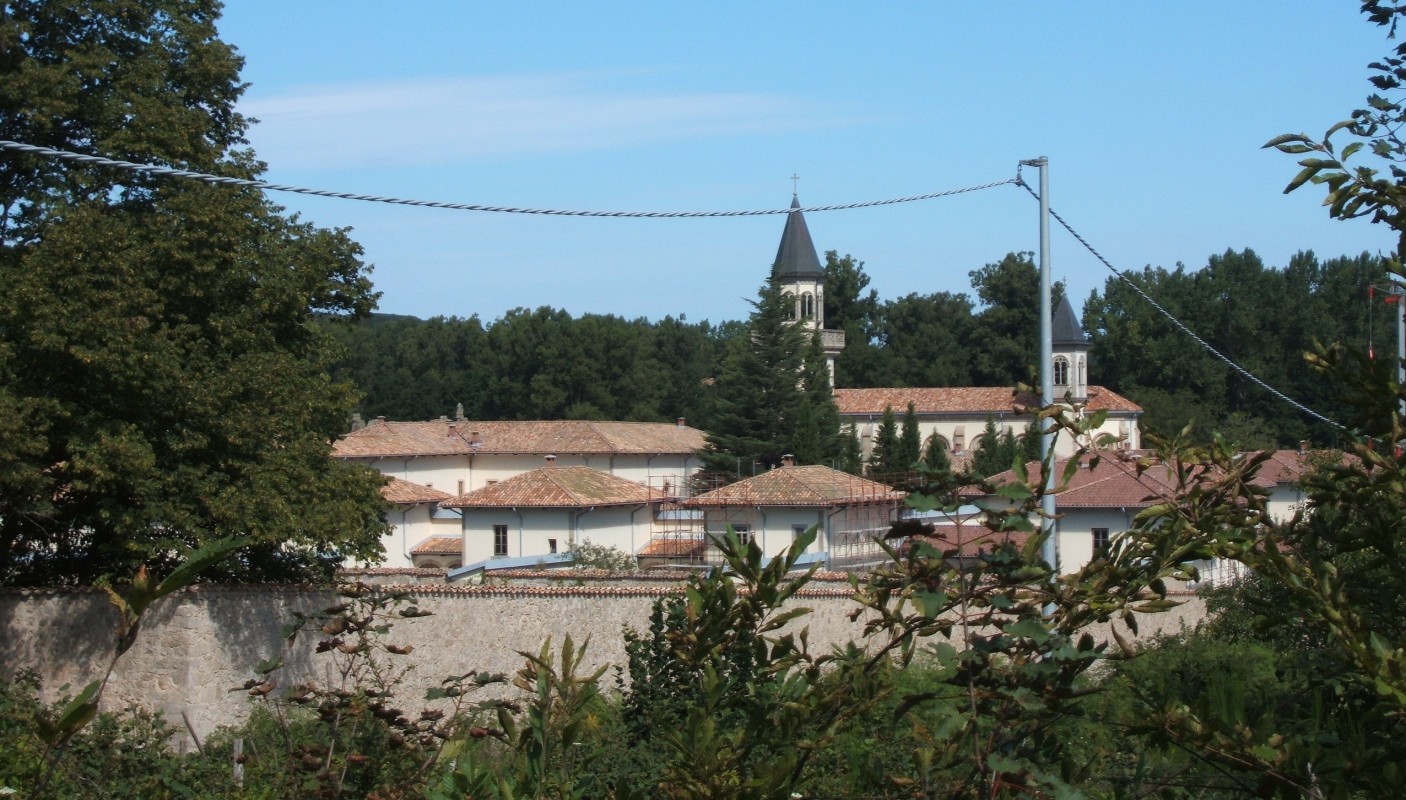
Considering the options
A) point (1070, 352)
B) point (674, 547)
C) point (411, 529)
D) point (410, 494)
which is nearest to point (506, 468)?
point (410, 494)

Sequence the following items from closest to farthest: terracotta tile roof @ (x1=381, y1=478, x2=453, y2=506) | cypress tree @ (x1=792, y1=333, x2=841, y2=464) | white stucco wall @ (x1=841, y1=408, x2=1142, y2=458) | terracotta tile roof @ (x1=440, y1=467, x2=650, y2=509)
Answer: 1. terracotta tile roof @ (x1=440, y1=467, x2=650, y2=509)
2. terracotta tile roof @ (x1=381, y1=478, x2=453, y2=506)
3. cypress tree @ (x1=792, y1=333, x2=841, y2=464)
4. white stucco wall @ (x1=841, y1=408, x2=1142, y2=458)

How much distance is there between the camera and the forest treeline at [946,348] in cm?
6950

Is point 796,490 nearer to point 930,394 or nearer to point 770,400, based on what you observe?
point 770,400

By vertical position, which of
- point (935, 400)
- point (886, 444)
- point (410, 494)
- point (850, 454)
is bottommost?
point (410, 494)

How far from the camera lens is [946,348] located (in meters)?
77.1

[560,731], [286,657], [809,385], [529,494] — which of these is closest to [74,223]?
[286,657]

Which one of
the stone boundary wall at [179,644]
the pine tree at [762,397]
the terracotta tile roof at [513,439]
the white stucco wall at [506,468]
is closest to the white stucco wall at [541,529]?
the terracotta tile roof at [513,439]

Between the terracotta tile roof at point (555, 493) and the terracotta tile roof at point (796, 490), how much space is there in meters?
2.26

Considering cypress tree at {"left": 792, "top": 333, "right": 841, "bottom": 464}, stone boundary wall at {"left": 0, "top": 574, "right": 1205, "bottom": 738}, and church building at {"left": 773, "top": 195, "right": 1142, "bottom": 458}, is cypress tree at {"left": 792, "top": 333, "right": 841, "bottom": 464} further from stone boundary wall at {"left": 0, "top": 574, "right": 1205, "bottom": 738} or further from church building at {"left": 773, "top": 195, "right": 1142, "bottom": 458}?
stone boundary wall at {"left": 0, "top": 574, "right": 1205, "bottom": 738}

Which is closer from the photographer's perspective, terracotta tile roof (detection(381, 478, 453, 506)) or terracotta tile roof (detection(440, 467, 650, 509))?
terracotta tile roof (detection(440, 467, 650, 509))

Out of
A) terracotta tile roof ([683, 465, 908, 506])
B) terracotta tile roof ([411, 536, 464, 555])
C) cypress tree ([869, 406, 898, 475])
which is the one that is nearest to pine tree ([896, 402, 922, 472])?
cypress tree ([869, 406, 898, 475])

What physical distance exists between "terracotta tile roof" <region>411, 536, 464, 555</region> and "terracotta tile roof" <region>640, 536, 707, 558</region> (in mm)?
5389

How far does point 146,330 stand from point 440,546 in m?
24.8

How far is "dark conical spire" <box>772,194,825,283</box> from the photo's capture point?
63.3 m
